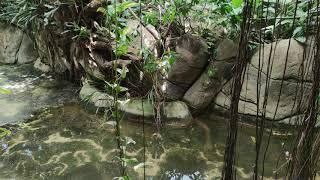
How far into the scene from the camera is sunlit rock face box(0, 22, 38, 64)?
18.4 feet

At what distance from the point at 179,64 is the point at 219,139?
2.84 ft

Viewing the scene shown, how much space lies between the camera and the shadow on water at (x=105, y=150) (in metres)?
2.77

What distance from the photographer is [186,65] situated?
3602 mm

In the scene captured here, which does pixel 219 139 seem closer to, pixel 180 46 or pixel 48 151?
pixel 180 46

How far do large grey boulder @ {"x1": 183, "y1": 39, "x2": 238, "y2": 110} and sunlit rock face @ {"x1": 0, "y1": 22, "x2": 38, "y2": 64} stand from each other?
3085mm

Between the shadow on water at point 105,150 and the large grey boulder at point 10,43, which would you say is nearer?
the shadow on water at point 105,150

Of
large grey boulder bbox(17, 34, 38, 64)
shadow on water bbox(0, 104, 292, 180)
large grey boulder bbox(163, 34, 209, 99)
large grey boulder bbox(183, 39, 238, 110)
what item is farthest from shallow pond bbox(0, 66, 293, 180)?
large grey boulder bbox(17, 34, 38, 64)

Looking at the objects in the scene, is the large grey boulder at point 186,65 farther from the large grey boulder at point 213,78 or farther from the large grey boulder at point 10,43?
the large grey boulder at point 10,43

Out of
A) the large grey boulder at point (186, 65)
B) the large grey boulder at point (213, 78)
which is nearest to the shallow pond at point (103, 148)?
the large grey boulder at point (213, 78)

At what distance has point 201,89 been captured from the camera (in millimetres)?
3643

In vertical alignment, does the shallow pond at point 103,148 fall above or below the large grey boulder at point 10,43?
below

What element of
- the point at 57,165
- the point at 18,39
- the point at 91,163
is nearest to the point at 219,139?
→ the point at 91,163

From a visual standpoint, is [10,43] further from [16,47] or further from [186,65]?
[186,65]

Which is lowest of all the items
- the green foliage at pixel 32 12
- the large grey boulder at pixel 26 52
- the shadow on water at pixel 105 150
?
the shadow on water at pixel 105 150
